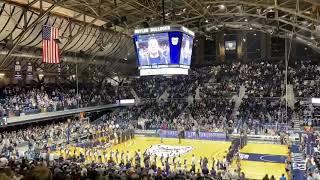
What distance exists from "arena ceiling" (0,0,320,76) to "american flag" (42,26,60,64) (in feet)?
3.56

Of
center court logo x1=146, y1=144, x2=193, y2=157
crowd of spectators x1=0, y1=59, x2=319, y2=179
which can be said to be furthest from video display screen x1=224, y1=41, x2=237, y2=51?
center court logo x1=146, y1=144, x2=193, y2=157

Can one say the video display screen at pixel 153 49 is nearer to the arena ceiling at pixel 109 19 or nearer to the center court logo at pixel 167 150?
the arena ceiling at pixel 109 19

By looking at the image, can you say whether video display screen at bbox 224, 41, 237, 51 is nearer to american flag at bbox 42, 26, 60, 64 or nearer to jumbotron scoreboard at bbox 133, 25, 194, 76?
american flag at bbox 42, 26, 60, 64

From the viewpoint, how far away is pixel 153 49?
597 inches

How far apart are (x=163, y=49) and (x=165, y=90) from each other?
32768 millimetres

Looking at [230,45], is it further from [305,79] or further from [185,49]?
[185,49]

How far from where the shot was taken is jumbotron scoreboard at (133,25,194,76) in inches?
571

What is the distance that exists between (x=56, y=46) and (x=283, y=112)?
22576 millimetres

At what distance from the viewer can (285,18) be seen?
28219 millimetres

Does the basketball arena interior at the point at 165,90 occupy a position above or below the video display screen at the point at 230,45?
below

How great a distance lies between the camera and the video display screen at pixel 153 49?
580 inches

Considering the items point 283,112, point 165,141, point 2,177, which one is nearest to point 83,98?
point 165,141

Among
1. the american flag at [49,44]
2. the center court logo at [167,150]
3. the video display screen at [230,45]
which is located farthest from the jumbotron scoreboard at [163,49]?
the video display screen at [230,45]

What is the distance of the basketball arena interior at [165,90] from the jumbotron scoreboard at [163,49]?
4cm
